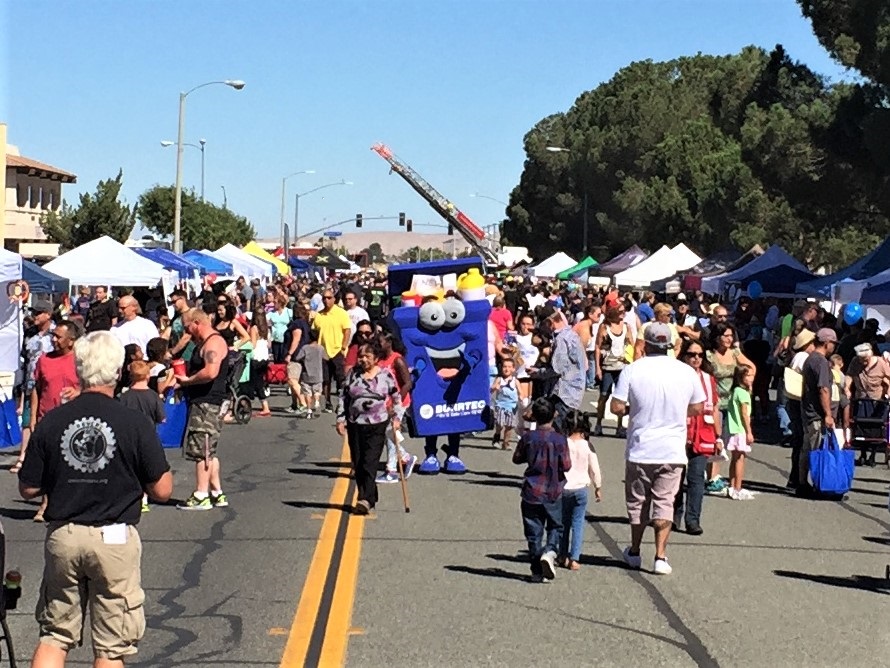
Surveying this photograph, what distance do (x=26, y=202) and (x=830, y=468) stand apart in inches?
2414

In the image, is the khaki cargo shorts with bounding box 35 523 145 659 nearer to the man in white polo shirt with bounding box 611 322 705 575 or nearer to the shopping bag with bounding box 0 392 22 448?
the man in white polo shirt with bounding box 611 322 705 575

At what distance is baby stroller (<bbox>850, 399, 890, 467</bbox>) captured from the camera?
59.5ft

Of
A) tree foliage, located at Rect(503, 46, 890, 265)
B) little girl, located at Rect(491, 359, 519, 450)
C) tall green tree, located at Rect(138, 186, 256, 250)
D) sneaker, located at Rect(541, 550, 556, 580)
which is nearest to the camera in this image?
sneaker, located at Rect(541, 550, 556, 580)

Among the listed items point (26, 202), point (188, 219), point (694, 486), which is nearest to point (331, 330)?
point (694, 486)

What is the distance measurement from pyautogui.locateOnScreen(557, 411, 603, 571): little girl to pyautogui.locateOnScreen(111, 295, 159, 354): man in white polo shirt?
6982 millimetres

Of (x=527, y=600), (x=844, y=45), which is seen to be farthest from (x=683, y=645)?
(x=844, y=45)

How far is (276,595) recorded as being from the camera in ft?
31.2

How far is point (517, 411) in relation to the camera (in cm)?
1808

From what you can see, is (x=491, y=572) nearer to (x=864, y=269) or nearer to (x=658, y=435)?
(x=658, y=435)

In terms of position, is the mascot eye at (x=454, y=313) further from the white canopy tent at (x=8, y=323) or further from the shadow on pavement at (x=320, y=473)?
the white canopy tent at (x=8, y=323)

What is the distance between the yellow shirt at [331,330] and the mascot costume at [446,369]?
21.7 ft

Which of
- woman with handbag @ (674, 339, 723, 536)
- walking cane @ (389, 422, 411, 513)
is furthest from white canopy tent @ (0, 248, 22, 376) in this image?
woman with handbag @ (674, 339, 723, 536)

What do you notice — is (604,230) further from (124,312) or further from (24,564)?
(24,564)

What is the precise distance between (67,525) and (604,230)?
86.9 meters
